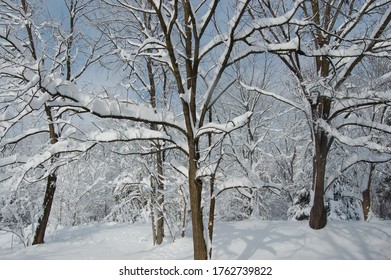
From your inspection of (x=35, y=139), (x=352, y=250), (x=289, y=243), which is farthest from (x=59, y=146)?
(x=35, y=139)

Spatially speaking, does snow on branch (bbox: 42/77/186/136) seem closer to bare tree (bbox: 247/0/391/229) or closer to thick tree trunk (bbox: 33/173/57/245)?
bare tree (bbox: 247/0/391/229)

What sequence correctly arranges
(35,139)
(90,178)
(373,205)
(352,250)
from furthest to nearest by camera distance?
(90,178)
(373,205)
(35,139)
(352,250)

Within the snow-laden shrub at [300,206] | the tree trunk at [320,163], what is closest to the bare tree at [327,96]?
the tree trunk at [320,163]

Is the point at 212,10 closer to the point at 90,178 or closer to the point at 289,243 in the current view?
the point at 289,243

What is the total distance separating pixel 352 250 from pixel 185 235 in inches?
212

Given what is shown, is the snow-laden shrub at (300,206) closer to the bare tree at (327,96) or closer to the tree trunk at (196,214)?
the bare tree at (327,96)

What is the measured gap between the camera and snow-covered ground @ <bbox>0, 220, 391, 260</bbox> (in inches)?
252

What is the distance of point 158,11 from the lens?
15.8 ft

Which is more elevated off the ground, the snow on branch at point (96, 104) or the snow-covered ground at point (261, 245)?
the snow on branch at point (96, 104)

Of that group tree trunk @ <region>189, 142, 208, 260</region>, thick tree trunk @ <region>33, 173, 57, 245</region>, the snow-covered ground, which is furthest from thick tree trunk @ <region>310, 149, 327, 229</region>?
thick tree trunk @ <region>33, 173, 57, 245</region>

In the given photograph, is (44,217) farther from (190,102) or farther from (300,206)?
(300,206)

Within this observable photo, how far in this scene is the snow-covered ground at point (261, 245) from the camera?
6.39m
